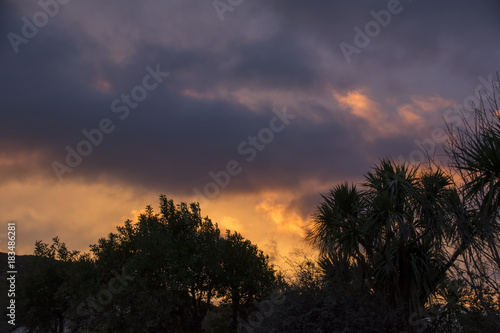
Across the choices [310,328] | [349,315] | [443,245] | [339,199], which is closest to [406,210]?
[443,245]

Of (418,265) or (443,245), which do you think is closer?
(443,245)

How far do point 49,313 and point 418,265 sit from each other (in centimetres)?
2830

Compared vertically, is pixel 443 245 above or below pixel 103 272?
below

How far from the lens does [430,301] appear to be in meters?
16.7

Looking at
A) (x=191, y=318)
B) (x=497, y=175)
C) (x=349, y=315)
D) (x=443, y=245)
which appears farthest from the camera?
(x=191, y=318)

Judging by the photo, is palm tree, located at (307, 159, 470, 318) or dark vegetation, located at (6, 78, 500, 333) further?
palm tree, located at (307, 159, 470, 318)

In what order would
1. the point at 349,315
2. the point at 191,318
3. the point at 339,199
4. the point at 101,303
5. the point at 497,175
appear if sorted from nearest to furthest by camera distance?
the point at 497,175 → the point at 349,315 → the point at 339,199 → the point at 101,303 → the point at 191,318

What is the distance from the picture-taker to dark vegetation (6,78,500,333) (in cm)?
1225

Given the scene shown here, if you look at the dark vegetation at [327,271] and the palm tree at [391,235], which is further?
the palm tree at [391,235]

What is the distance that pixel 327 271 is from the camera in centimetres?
1911

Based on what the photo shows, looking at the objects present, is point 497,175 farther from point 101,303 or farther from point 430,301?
point 101,303

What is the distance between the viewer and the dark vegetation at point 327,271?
12249 mm

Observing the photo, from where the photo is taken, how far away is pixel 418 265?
55.1ft

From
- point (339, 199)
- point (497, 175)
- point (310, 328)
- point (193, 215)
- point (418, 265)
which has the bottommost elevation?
point (310, 328)
